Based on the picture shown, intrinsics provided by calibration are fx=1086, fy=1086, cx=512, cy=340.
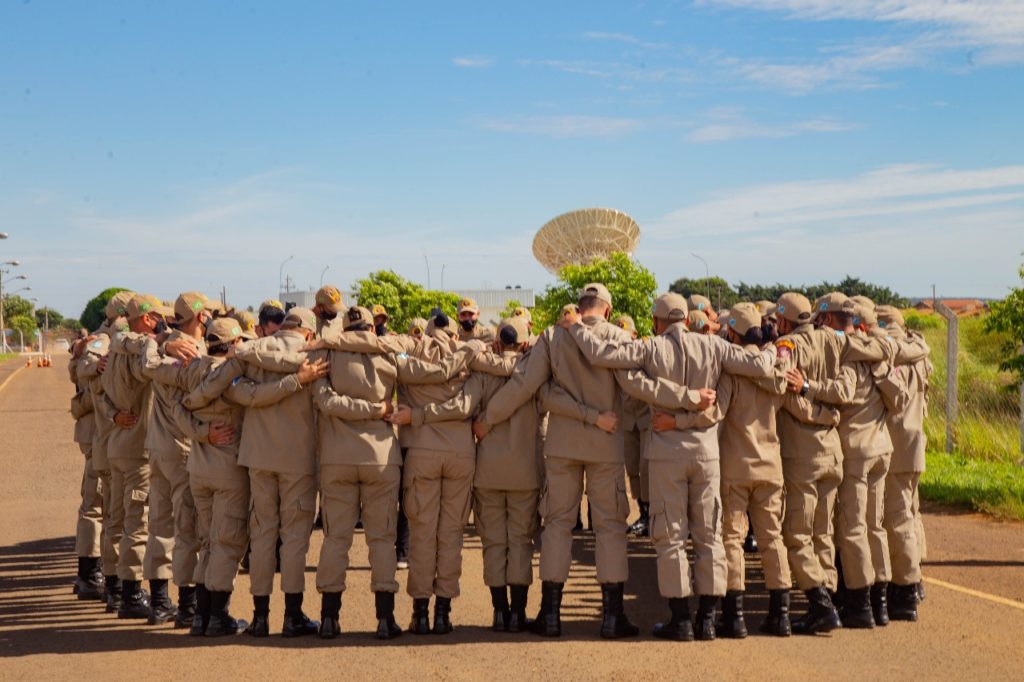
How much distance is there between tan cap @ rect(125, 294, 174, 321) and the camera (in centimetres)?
895

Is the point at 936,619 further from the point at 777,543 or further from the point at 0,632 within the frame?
the point at 0,632

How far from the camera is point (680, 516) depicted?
25.1ft

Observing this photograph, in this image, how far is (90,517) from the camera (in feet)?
31.2

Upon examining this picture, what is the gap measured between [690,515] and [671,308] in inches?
59.7

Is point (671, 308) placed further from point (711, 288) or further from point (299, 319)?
point (711, 288)

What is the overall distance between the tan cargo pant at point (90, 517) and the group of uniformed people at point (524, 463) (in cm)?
126

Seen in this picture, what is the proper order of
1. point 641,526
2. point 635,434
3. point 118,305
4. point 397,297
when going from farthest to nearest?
point 397,297
point 641,526
point 635,434
point 118,305

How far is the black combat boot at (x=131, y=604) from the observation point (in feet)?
28.1

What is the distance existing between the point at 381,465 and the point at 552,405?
1301 mm

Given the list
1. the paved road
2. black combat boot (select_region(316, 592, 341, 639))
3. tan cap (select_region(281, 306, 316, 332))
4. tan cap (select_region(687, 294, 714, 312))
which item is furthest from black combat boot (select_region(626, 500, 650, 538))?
tan cap (select_region(281, 306, 316, 332))

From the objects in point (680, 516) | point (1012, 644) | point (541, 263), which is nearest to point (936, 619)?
point (1012, 644)

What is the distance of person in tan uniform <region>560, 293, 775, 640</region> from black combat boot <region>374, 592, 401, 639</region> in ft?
6.20

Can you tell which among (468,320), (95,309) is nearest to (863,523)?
(468,320)

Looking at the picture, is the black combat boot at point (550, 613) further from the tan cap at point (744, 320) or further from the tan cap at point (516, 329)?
the tan cap at point (744, 320)
